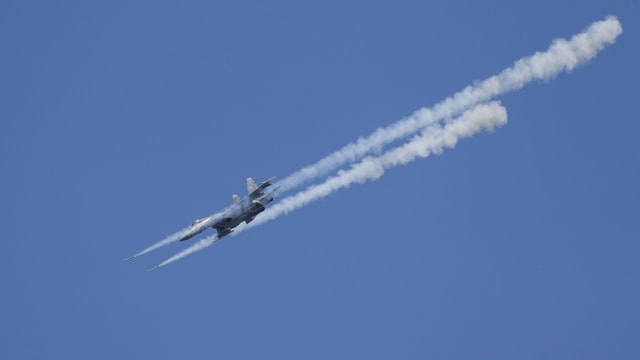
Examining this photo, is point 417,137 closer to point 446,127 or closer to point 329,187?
point 446,127

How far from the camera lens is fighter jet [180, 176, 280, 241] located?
80812 mm

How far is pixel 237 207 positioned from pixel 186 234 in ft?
13.4

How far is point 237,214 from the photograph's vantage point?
8169 centimetres

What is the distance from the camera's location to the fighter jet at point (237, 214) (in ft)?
265

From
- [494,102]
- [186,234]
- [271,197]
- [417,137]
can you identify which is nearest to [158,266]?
[186,234]

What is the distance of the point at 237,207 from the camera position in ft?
268

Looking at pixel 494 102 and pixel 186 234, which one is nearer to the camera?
pixel 494 102

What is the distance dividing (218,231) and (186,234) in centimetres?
220

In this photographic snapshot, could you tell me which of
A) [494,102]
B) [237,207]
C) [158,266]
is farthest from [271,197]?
[494,102]

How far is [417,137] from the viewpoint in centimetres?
7569

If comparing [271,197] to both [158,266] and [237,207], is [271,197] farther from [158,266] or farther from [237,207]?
[158,266]

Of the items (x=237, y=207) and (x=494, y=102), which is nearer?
(x=494, y=102)

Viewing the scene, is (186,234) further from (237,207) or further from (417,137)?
(417,137)

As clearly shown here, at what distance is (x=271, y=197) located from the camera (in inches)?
3187
